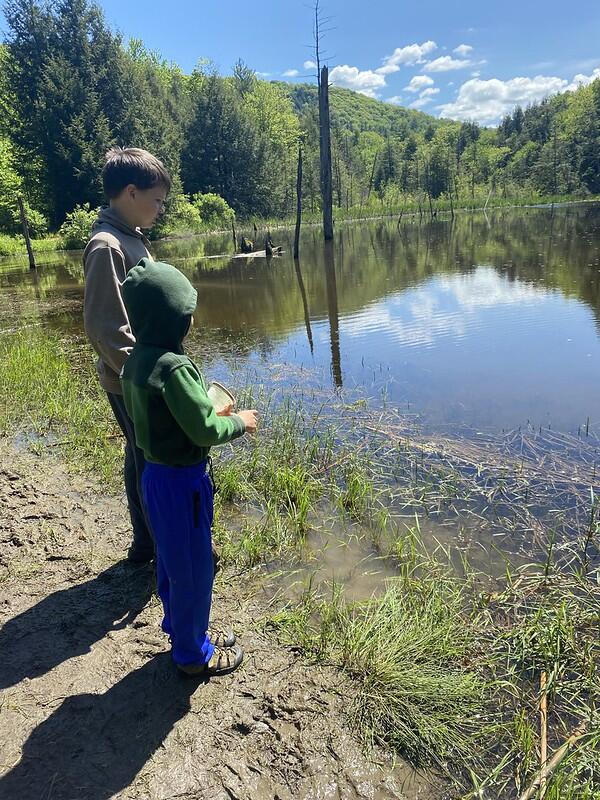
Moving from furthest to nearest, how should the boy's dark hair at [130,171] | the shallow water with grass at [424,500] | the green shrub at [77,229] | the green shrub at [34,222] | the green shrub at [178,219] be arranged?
the green shrub at [178,219], the green shrub at [34,222], the green shrub at [77,229], the boy's dark hair at [130,171], the shallow water with grass at [424,500]

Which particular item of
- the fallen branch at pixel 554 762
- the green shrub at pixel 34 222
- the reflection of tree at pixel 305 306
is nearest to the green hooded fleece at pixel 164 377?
the fallen branch at pixel 554 762

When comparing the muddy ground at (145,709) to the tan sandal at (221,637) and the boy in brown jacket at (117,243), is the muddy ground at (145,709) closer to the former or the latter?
the tan sandal at (221,637)

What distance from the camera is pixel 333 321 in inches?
400

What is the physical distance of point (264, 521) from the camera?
3479 millimetres

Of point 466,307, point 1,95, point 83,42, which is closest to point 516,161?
point 83,42

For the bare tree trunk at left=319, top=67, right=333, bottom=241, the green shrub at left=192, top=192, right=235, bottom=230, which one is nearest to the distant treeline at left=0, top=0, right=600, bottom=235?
the green shrub at left=192, top=192, right=235, bottom=230

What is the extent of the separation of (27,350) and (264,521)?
5.51m

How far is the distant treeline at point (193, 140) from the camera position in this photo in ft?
107

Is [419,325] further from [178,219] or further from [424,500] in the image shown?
[178,219]

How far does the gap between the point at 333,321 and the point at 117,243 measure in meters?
7.90

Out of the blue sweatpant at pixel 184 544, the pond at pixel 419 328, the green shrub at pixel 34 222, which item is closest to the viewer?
the blue sweatpant at pixel 184 544

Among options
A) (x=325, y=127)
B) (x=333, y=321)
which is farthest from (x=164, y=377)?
(x=325, y=127)

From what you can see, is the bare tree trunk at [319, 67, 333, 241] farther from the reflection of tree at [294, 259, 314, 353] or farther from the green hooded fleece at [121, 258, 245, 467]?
the green hooded fleece at [121, 258, 245, 467]

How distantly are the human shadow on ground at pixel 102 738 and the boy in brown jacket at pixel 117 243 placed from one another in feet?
4.82
